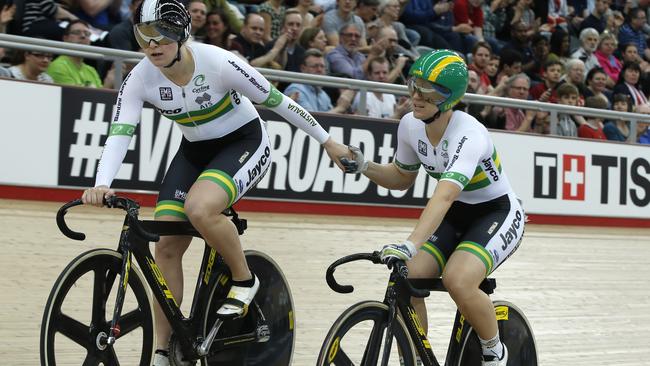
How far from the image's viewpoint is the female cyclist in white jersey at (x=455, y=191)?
13.7ft

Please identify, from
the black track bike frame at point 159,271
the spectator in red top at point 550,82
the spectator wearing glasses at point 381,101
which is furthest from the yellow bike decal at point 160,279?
the spectator in red top at point 550,82

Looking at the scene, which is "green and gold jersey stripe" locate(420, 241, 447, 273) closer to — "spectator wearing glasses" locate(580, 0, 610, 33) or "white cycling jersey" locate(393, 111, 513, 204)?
"white cycling jersey" locate(393, 111, 513, 204)

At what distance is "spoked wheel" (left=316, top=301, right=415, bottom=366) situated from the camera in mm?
3816

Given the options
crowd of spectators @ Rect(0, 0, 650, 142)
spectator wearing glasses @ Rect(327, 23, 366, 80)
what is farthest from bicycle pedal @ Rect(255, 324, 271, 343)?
spectator wearing glasses @ Rect(327, 23, 366, 80)

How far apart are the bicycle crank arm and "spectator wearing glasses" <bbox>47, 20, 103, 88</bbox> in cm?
382

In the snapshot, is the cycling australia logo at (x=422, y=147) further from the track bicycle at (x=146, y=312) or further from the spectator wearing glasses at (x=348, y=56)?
the spectator wearing glasses at (x=348, y=56)

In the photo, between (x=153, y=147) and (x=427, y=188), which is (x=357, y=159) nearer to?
(x=153, y=147)


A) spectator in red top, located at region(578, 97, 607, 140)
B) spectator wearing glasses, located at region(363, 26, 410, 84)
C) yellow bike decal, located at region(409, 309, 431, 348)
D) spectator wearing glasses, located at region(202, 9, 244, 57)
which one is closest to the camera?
yellow bike decal, located at region(409, 309, 431, 348)

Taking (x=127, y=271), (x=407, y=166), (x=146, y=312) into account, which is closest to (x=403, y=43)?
(x=407, y=166)

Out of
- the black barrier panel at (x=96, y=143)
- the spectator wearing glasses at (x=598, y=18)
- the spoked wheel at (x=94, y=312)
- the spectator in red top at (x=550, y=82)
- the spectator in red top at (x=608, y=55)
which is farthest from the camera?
the spectator wearing glasses at (x=598, y=18)

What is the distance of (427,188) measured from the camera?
9.82 meters

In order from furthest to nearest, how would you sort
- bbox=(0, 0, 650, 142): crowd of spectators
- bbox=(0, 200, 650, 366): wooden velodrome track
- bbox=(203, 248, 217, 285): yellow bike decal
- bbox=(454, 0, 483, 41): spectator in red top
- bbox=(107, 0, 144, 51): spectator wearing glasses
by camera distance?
bbox=(454, 0, 483, 41): spectator in red top, bbox=(107, 0, 144, 51): spectator wearing glasses, bbox=(0, 0, 650, 142): crowd of spectators, bbox=(0, 200, 650, 366): wooden velodrome track, bbox=(203, 248, 217, 285): yellow bike decal

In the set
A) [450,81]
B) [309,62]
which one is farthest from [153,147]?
[450,81]

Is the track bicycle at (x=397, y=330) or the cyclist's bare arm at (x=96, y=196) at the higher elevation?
the cyclist's bare arm at (x=96, y=196)
